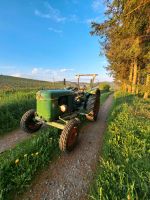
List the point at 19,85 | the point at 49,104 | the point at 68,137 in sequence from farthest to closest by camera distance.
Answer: the point at 19,85
the point at 49,104
the point at 68,137

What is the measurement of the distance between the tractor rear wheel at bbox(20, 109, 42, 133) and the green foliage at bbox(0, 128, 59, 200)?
42.2 inches

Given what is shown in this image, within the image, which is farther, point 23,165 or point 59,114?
point 59,114

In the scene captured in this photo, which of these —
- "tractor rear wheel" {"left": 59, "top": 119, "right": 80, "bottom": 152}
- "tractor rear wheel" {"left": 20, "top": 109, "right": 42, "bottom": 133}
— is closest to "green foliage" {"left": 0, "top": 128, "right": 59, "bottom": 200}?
"tractor rear wheel" {"left": 59, "top": 119, "right": 80, "bottom": 152}

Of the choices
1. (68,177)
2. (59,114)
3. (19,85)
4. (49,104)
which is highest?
(19,85)

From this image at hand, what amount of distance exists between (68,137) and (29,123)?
194cm

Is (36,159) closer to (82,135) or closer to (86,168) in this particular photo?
(86,168)

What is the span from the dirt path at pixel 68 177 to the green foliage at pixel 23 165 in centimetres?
19

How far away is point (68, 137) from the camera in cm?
398

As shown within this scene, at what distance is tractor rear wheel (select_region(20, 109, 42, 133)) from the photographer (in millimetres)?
5040

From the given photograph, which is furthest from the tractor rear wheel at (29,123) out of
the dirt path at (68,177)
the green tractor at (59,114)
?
the dirt path at (68,177)

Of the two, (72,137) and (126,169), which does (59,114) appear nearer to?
(72,137)

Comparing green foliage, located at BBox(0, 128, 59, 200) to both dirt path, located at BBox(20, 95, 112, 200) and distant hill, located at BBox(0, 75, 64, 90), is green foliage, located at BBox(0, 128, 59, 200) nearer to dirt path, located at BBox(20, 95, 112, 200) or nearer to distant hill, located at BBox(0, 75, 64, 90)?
dirt path, located at BBox(20, 95, 112, 200)

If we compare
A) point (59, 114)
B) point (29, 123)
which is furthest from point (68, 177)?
point (29, 123)

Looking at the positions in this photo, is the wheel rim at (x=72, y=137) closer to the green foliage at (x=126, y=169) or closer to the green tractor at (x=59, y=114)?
the green tractor at (x=59, y=114)
